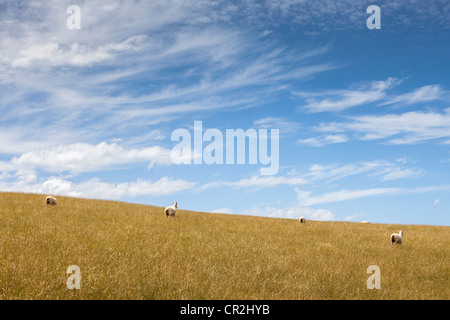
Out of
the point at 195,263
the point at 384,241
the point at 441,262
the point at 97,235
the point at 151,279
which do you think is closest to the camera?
the point at 151,279

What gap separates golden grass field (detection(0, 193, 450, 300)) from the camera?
6.56 m

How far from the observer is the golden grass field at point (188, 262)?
656cm

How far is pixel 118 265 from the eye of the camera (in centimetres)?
784

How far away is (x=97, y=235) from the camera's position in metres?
10.7

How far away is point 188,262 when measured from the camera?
8719mm
